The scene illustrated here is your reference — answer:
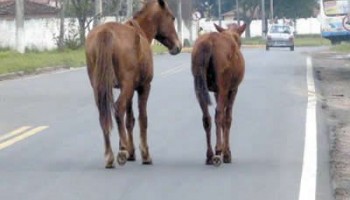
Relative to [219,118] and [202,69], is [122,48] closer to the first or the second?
[202,69]

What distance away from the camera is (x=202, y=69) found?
14008mm

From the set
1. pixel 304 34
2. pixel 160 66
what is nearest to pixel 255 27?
pixel 304 34

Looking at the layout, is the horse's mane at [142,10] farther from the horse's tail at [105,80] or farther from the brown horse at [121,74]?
the horse's tail at [105,80]

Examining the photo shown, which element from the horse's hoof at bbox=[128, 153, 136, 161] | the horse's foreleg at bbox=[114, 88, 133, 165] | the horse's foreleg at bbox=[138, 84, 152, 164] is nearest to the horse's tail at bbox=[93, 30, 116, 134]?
the horse's foreleg at bbox=[114, 88, 133, 165]

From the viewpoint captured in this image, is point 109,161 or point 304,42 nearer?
point 109,161

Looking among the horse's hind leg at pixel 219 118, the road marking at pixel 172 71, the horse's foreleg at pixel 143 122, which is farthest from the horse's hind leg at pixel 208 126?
the road marking at pixel 172 71

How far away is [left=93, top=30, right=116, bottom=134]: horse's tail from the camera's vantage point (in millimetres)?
13344

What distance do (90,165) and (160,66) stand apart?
29.7m

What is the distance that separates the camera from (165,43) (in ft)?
49.2

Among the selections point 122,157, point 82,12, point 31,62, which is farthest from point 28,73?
point 122,157

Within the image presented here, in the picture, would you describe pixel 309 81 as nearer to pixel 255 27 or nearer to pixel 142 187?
pixel 142 187

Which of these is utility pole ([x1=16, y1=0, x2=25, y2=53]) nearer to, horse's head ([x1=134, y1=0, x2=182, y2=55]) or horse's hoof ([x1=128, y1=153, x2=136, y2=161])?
horse's head ([x1=134, y1=0, x2=182, y2=55])

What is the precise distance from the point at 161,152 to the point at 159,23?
5.67 ft

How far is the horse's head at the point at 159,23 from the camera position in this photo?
14.6 meters
